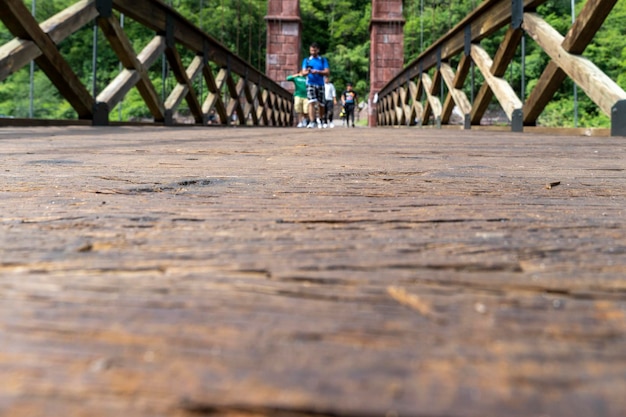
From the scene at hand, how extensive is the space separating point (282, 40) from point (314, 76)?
5.86 m

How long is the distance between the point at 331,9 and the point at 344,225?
68.1 feet

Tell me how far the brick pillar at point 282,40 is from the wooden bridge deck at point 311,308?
9.62 metres

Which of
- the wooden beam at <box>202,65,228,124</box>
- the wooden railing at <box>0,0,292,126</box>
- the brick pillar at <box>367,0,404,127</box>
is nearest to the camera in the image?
the wooden railing at <box>0,0,292,126</box>

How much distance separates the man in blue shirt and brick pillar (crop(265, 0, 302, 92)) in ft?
18.1

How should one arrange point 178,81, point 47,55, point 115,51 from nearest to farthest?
1. point 47,55
2. point 115,51
3. point 178,81

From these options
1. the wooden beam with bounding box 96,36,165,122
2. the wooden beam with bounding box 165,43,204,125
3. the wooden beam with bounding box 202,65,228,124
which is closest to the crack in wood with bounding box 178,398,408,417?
the wooden beam with bounding box 96,36,165,122

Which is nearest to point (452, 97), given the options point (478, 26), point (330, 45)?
point (478, 26)

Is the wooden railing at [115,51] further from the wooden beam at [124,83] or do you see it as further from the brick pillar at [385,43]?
the brick pillar at [385,43]

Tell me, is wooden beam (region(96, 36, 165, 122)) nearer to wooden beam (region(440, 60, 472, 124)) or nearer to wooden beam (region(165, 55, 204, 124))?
wooden beam (region(165, 55, 204, 124))

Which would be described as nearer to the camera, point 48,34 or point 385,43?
point 48,34

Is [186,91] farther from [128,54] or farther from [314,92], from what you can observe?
[314,92]

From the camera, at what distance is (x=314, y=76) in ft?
14.0

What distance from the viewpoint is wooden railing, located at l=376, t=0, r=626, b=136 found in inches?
64.2

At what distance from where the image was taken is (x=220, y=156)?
0.87 metres
